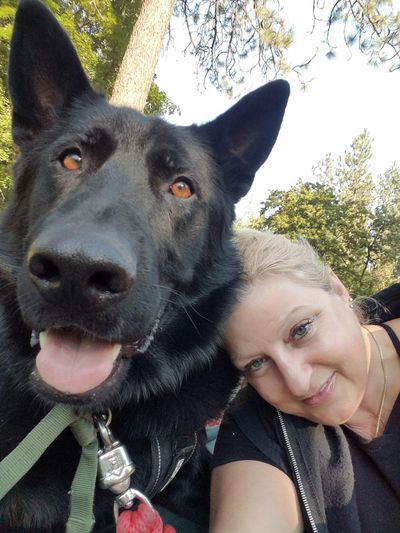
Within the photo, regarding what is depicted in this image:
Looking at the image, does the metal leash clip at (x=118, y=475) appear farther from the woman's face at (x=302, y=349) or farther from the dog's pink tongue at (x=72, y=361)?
the woman's face at (x=302, y=349)

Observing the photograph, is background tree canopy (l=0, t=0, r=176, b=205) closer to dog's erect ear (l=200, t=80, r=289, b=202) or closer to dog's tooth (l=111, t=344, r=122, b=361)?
dog's erect ear (l=200, t=80, r=289, b=202)

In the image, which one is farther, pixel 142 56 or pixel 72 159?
pixel 142 56

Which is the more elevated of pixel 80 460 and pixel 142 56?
pixel 142 56

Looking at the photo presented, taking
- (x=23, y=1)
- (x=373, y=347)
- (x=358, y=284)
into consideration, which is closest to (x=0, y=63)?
(x=23, y=1)

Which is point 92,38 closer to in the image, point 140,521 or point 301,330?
point 301,330

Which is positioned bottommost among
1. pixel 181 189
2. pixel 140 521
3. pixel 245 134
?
pixel 140 521

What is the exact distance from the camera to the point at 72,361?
141 cm

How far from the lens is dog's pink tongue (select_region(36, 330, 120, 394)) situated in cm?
138

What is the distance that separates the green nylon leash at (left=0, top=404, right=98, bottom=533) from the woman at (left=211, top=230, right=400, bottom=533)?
534 millimetres

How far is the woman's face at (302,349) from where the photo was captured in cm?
185

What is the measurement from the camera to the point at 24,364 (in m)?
1.74

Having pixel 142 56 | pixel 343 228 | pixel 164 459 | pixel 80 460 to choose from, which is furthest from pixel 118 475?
pixel 343 228

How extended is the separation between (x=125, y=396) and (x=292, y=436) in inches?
27.8

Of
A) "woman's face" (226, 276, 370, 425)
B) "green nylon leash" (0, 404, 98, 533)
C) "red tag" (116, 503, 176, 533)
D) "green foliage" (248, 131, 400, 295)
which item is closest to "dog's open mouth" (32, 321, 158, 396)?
"green nylon leash" (0, 404, 98, 533)
